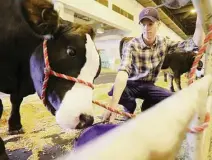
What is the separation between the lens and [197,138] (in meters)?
0.57

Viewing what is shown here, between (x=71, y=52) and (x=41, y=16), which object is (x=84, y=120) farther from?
(x=41, y=16)

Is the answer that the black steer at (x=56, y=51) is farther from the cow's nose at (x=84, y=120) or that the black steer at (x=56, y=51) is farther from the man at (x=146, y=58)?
the man at (x=146, y=58)

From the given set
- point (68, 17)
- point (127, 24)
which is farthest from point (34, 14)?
point (127, 24)

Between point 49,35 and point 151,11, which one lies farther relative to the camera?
point 151,11

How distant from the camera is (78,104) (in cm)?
81

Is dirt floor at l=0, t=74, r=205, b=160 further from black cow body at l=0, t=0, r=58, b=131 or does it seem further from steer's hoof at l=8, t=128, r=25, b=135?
black cow body at l=0, t=0, r=58, b=131

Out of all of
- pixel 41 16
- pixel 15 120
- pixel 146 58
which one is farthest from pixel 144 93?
pixel 41 16

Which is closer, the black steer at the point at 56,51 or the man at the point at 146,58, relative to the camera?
the black steer at the point at 56,51

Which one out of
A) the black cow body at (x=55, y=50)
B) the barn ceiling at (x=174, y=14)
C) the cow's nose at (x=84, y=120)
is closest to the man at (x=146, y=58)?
the black cow body at (x=55, y=50)

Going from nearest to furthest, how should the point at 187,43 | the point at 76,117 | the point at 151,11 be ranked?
the point at 76,117
the point at 187,43
the point at 151,11

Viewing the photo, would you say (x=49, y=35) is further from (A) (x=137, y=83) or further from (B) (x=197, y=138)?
(A) (x=137, y=83)

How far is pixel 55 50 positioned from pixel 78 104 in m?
0.24

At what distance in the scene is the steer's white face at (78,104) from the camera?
31.6 inches

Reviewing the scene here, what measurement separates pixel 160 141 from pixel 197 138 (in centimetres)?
37
